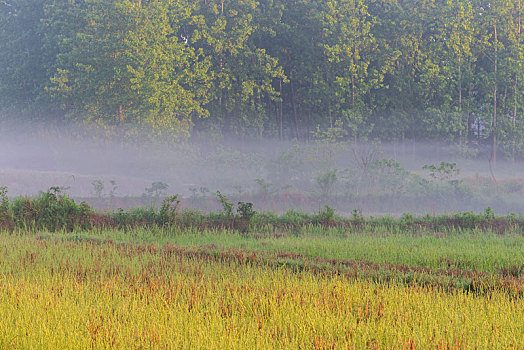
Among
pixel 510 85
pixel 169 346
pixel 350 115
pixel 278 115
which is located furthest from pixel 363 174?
pixel 169 346

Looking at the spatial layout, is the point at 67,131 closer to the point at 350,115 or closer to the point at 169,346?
the point at 350,115

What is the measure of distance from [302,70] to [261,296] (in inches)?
1063

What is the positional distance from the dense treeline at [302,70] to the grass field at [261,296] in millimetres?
18616

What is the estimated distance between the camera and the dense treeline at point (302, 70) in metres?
27.5

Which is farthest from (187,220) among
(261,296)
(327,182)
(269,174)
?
(269,174)

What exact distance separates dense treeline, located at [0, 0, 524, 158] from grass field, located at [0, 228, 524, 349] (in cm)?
1862

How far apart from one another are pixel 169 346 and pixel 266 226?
8.75 meters

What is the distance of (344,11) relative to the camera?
30.2 meters

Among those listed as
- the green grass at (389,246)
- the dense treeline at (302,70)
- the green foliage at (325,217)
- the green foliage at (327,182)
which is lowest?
the green grass at (389,246)

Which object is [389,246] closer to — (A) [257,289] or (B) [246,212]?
(A) [257,289]

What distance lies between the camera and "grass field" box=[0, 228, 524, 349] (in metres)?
4.09

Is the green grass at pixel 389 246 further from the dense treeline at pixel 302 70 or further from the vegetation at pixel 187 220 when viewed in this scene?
the dense treeline at pixel 302 70

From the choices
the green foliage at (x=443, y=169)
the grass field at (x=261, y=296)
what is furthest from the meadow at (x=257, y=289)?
the green foliage at (x=443, y=169)

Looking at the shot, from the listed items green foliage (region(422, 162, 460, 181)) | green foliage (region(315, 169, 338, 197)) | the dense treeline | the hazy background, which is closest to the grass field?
green foliage (region(422, 162, 460, 181))
